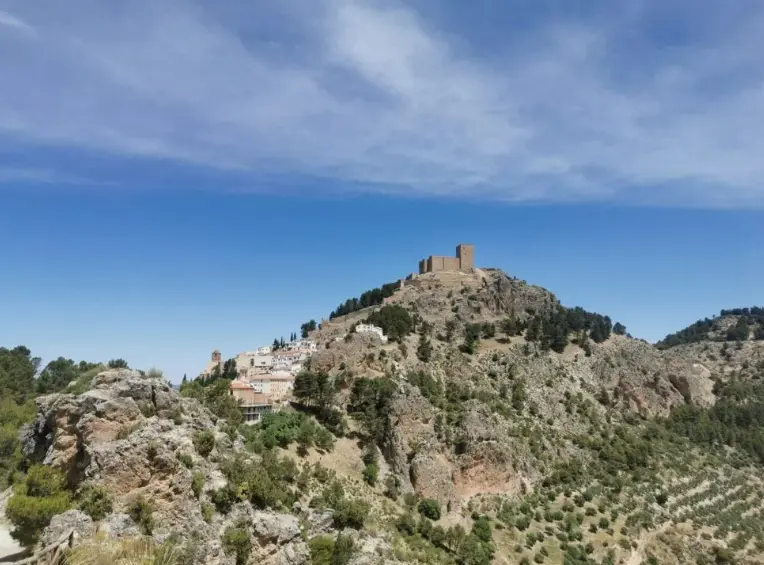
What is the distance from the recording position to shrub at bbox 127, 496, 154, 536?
89.1 feet

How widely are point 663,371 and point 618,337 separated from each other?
36.9ft

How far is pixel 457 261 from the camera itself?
10031 cm

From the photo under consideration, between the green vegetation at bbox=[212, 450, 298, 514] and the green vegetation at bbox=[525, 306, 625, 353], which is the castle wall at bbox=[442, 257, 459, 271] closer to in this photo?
the green vegetation at bbox=[525, 306, 625, 353]

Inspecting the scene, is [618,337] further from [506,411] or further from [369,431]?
[369,431]

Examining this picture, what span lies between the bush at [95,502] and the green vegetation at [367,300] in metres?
79.3

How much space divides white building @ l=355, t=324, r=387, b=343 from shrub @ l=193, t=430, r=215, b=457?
32474mm

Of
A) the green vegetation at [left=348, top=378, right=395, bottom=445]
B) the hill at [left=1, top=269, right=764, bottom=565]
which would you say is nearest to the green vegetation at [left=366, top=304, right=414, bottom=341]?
the hill at [left=1, top=269, right=764, bottom=565]

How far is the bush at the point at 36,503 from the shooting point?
25.6 metres

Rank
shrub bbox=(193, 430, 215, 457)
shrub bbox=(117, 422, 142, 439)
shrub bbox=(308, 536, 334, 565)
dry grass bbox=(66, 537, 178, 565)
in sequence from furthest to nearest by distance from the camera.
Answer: shrub bbox=(193, 430, 215, 457) → shrub bbox=(308, 536, 334, 565) → shrub bbox=(117, 422, 142, 439) → dry grass bbox=(66, 537, 178, 565)

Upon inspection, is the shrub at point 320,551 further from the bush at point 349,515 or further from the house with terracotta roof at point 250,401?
the house with terracotta roof at point 250,401

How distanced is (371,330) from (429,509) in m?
26.4

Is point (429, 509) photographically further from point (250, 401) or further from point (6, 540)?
point (6, 540)

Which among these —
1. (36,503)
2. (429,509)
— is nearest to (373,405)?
(429,509)

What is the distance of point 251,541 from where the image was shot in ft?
97.1
